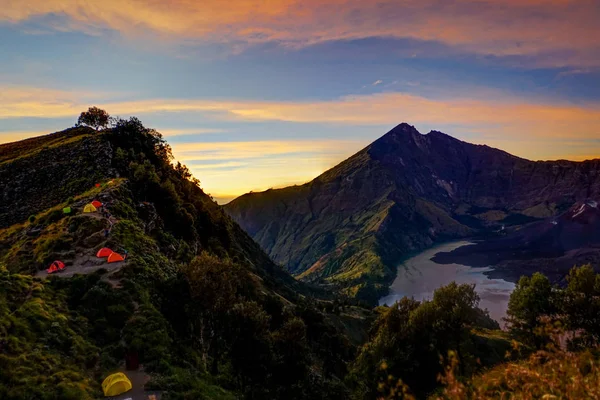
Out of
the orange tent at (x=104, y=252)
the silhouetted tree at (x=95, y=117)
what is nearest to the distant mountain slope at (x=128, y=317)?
the orange tent at (x=104, y=252)

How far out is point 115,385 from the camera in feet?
86.6

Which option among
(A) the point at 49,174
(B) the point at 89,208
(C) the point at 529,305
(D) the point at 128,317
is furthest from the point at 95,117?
(C) the point at 529,305

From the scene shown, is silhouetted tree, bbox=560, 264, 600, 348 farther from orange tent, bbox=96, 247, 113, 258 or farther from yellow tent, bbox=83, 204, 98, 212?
yellow tent, bbox=83, 204, 98, 212

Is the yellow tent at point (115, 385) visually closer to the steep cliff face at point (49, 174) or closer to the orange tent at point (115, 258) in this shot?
the orange tent at point (115, 258)

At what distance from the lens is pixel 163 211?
252 feet

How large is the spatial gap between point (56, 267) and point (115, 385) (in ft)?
76.5

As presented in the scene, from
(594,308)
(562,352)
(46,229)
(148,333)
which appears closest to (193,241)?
(46,229)

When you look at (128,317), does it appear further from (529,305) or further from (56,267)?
(529,305)

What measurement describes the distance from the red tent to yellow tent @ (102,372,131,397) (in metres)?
21.8

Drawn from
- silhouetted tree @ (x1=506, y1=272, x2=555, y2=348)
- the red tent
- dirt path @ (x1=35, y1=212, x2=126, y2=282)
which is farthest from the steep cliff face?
silhouetted tree @ (x1=506, y1=272, x2=555, y2=348)

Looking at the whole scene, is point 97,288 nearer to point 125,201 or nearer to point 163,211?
point 125,201

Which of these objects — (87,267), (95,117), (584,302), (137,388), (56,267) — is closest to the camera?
(137,388)

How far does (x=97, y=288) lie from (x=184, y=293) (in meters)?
9.06

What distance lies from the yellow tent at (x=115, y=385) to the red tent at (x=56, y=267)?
71.6 ft
